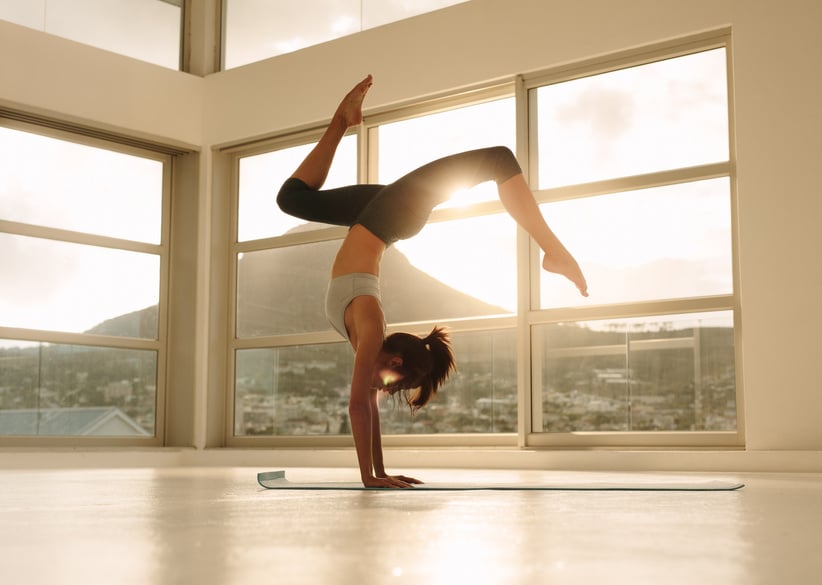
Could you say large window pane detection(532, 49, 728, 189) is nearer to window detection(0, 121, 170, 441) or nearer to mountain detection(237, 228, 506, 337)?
mountain detection(237, 228, 506, 337)

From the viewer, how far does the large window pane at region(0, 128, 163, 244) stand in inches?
247

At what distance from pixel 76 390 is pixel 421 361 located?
13.7 ft

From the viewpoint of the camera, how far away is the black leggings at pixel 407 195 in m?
3.03

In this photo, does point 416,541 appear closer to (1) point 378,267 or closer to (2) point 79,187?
(1) point 378,267

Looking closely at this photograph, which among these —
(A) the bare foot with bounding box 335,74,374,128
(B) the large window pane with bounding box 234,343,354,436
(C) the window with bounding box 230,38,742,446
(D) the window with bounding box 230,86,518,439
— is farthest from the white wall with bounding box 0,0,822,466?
(A) the bare foot with bounding box 335,74,374,128

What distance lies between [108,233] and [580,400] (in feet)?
11.5

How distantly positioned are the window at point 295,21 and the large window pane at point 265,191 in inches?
29.0

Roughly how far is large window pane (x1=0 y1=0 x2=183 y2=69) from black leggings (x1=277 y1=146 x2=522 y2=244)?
3873 millimetres

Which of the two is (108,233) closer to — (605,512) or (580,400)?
(580,400)

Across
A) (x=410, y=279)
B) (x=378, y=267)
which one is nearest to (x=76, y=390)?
(x=410, y=279)

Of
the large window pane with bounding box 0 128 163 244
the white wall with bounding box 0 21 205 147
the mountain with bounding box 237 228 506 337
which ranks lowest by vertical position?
the mountain with bounding box 237 228 506 337

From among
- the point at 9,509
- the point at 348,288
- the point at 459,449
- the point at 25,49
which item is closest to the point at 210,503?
the point at 9,509

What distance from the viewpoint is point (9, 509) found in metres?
2.11

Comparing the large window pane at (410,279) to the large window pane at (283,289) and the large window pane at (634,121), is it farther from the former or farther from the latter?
the large window pane at (634,121)
